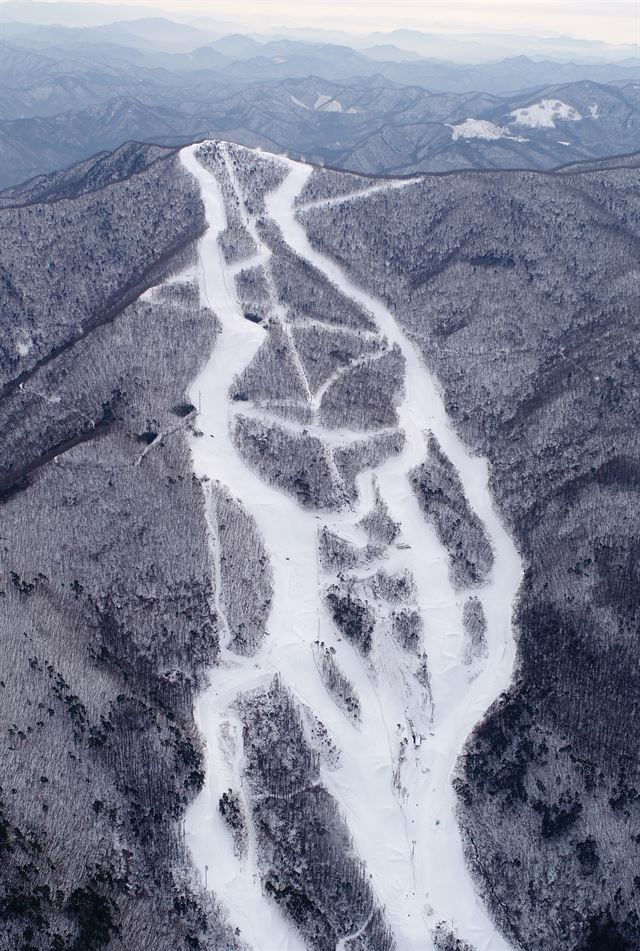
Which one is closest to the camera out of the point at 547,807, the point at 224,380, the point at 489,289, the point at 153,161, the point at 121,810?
the point at 121,810

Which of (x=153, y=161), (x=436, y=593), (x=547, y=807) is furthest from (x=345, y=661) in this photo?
(x=153, y=161)

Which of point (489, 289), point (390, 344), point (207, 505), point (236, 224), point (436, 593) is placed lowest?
point (436, 593)

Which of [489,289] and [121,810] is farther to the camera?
[489,289]

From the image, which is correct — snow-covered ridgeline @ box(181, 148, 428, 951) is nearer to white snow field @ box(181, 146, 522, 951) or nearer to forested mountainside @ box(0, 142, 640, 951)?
white snow field @ box(181, 146, 522, 951)

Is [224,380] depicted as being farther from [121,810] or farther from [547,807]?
[547,807]

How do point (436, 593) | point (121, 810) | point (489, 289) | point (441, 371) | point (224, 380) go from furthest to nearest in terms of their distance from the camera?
point (489, 289) → point (441, 371) → point (224, 380) → point (436, 593) → point (121, 810)

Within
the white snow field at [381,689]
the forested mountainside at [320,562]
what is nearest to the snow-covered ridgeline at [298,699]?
the white snow field at [381,689]

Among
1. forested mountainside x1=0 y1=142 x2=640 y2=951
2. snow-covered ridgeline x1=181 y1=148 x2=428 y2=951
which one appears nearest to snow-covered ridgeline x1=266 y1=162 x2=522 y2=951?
forested mountainside x1=0 y1=142 x2=640 y2=951

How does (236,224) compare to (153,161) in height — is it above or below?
below

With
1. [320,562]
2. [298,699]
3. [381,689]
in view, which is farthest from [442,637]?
[298,699]
